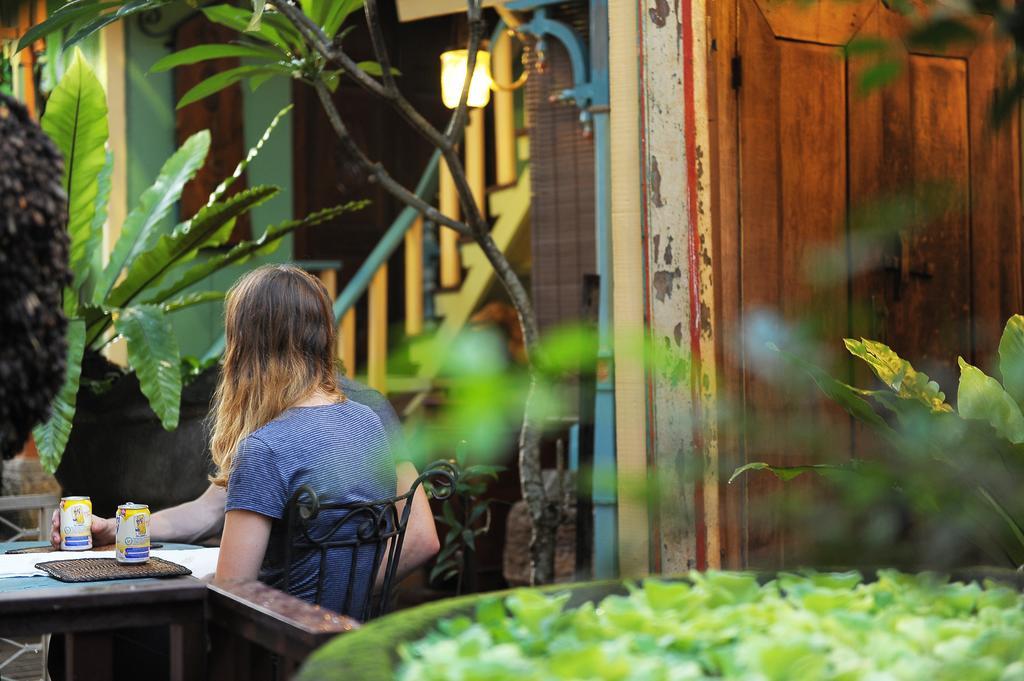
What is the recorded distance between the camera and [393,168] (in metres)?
7.68

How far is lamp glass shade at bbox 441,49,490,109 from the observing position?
209 inches

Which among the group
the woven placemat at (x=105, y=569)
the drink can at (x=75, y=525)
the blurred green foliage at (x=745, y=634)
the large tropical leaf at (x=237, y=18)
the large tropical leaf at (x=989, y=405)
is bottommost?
the woven placemat at (x=105, y=569)

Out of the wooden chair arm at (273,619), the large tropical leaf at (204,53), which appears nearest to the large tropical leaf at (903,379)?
the wooden chair arm at (273,619)

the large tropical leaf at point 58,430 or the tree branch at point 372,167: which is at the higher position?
the tree branch at point 372,167

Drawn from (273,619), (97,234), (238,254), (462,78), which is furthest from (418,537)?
(462,78)

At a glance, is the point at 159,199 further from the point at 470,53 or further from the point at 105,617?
the point at 105,617

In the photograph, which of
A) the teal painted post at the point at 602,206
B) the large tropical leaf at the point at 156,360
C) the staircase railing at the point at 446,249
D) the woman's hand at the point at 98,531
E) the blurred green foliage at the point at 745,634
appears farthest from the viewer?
the staircase railing at the point at 446,249

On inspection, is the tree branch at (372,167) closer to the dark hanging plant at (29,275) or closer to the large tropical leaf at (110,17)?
the large tropical leaf at (110,17)

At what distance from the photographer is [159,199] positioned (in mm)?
4406

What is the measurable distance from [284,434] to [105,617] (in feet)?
2.82

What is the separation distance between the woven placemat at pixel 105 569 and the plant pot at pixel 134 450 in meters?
1.58

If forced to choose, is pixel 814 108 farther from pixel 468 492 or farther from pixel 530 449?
pixel 468 492

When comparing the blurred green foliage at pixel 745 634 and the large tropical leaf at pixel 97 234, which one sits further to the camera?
the large tropical leaf at pixel 97 234

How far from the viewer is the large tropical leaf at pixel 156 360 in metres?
3.65
